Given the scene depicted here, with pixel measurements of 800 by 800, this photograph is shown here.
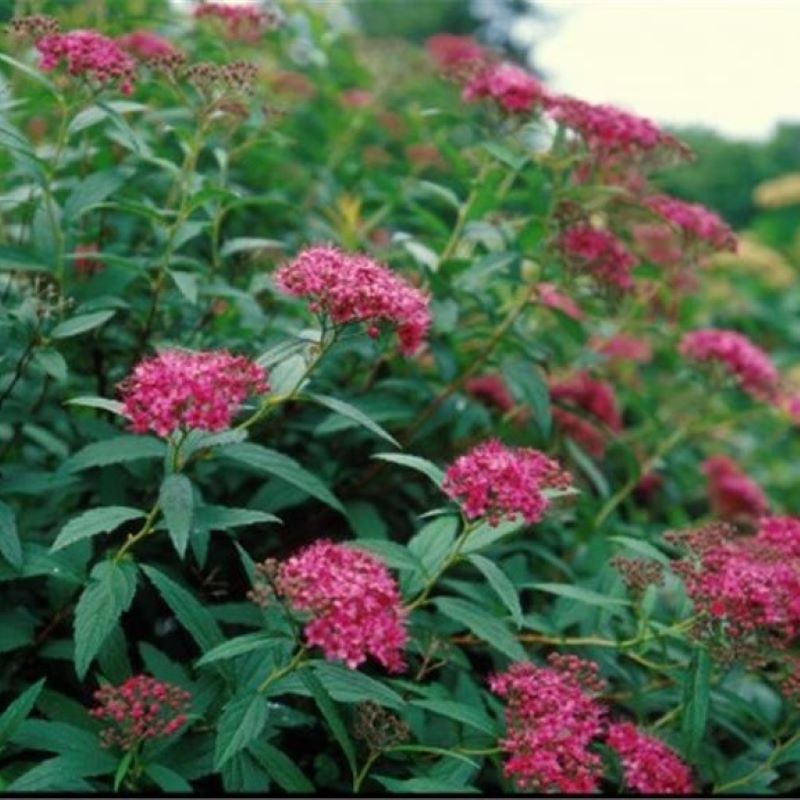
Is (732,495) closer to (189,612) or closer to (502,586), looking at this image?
(502,586)

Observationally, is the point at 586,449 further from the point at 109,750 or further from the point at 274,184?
the point at 109,750

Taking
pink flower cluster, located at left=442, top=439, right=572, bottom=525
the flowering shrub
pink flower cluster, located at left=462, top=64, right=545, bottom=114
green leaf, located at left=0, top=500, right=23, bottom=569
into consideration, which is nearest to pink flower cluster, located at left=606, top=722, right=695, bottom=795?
the flowering shrub

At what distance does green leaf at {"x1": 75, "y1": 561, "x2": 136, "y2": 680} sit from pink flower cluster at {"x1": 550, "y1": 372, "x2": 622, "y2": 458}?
1.84 meters

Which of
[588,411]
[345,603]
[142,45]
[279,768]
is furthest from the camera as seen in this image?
[588,411]

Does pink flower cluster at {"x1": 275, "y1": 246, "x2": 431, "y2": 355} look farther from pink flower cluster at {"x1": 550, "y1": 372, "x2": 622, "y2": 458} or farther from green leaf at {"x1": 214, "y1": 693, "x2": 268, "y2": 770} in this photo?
pink flower cluster at {"x1": 550, "y1": 372, "x2": 622, "y2": 458}

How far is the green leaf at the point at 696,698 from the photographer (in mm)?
2148

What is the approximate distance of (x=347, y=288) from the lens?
6.61 ft

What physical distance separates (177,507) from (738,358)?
1964 millimetres

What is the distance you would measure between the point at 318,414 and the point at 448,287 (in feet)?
1.50

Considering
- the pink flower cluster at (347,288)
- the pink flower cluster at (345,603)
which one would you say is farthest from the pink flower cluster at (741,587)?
the pink flower cluster at (347,288)

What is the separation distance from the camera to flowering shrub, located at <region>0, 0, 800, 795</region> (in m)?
1.96

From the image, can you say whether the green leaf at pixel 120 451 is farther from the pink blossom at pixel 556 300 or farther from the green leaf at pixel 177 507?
the pink blossom at pixel 556 300

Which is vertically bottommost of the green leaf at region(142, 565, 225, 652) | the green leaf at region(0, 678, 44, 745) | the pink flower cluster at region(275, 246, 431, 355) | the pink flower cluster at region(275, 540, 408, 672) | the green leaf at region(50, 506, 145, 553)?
the green leaf at region(0, 678, 44, 745)

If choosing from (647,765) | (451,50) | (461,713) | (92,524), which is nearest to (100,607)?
(92,524)
